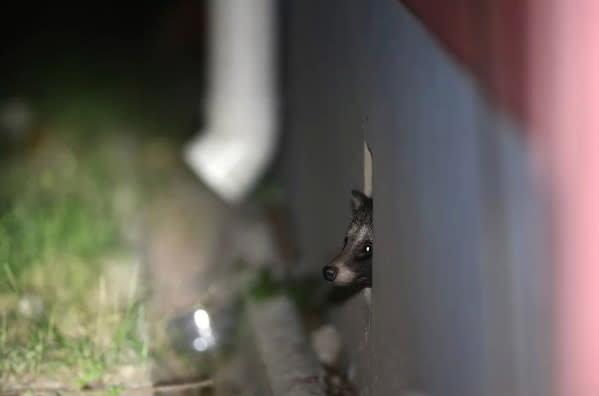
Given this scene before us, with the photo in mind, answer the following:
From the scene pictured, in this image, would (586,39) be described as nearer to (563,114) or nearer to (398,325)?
(563,114)

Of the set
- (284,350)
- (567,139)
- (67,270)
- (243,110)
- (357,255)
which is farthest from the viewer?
(243,110)

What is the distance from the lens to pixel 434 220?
8.21 feet

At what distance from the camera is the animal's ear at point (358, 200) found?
373 centimetres

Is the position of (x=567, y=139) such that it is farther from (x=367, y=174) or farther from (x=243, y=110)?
(x=243, y=110)

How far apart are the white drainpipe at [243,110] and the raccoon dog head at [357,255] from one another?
3.78 m

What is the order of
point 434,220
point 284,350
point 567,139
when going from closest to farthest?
point 567,139
point 434,220
point 284,350

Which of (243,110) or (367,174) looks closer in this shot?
(367,174)

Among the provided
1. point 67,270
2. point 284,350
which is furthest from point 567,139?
point 67,270

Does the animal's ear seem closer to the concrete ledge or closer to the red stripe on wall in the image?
the concrete ledge

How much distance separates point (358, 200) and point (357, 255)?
21 centimetres

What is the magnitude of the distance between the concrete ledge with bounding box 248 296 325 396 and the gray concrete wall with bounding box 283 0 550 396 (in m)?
0.21

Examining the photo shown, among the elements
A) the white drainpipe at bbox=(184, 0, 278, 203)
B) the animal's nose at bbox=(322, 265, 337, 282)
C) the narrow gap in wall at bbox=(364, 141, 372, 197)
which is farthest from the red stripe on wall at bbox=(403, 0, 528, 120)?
the white drainpipe at bbox=(184, 0, 278, 203)

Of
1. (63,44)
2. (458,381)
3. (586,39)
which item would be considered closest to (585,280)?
(586,39)

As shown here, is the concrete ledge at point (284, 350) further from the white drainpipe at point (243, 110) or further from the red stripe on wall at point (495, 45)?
the white drainpipe at point (243, 110)
